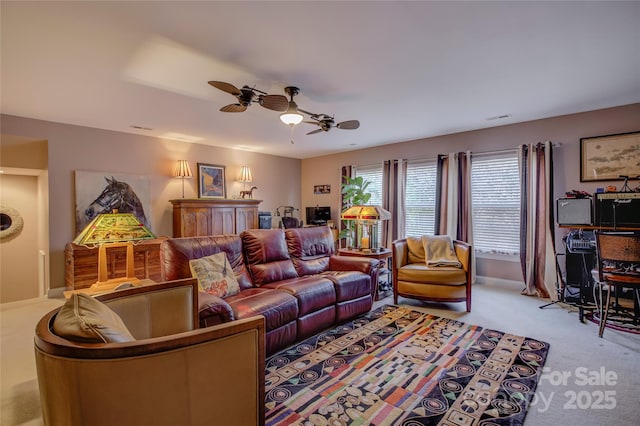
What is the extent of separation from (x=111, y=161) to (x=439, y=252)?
5309 millimetres

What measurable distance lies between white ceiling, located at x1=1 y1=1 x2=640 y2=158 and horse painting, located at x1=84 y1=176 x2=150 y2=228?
117cm

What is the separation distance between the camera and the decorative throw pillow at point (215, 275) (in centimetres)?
256

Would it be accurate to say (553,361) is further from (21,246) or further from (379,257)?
(21,246)

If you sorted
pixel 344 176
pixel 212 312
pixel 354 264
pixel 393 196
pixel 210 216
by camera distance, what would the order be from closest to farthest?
pixel 212 312 < pixel 354 264 < pixel 210 216 < pixel 393 196 < pixel 344 176

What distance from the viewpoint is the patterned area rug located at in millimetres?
1802

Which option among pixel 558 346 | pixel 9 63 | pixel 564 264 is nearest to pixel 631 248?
pixel 558 346

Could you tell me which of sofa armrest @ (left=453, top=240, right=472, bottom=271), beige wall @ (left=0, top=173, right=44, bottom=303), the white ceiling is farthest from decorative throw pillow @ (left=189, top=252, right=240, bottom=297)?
beige wall @ (left=0, top=173, right=44, bottom=303)

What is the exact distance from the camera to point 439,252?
4.04 meters

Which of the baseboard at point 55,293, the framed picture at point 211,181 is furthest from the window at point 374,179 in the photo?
the baseboard at point 55,293

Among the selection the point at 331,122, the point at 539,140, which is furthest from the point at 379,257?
the point at 539,140

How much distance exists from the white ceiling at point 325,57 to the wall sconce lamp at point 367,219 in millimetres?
1344

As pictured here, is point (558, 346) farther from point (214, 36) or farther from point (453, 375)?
point (214, 36)

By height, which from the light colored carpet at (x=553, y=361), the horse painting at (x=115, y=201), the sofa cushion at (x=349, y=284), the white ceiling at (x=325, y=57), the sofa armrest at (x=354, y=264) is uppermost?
the white ceiling at (x=325, y=57)

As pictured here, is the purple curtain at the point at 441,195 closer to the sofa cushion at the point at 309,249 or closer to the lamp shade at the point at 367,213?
the lamp shade at the point at 367,213
